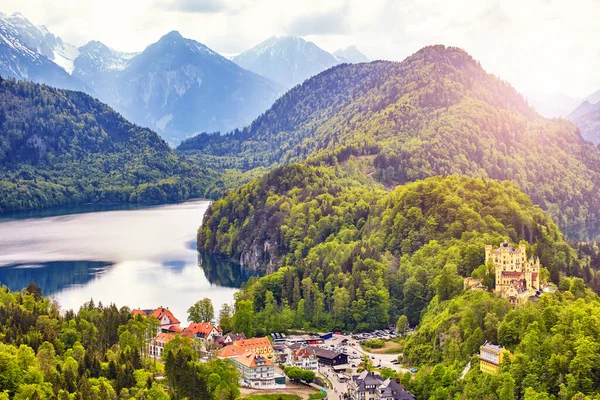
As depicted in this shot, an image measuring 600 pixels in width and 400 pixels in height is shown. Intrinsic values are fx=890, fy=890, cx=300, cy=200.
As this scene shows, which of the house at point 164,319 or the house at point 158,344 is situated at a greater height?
the house at point 164,319

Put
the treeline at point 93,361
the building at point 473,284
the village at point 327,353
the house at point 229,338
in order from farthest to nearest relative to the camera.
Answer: the building at point 473,284 < the house at point 229,338 < the village at point 327,353 < the treeline at point 93,361

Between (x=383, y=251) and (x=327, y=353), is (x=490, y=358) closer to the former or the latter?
(x=327, y=353)

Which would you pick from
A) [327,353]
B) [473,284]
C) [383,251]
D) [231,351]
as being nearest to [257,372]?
[231,351]

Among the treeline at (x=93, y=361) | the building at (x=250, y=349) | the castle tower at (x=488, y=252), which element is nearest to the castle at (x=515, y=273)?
the castle tower at (x=488, y=252)

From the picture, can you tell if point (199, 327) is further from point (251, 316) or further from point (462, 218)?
point (462, 218)

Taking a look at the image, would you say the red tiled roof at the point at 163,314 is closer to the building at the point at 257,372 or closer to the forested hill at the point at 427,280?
the forested hill at the point at 427,280

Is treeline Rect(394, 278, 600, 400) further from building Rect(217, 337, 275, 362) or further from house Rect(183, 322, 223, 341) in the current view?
house Rect(183, 322, 223, 341)
